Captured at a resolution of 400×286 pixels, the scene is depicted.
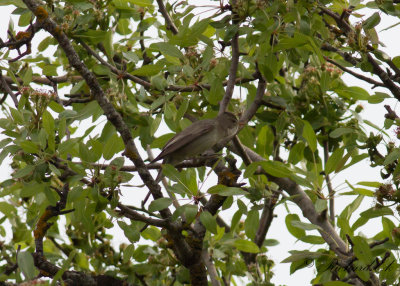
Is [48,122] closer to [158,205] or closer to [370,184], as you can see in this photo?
[158,205]

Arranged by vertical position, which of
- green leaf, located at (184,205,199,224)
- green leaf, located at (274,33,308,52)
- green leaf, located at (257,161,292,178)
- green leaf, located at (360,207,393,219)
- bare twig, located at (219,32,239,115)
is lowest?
green leaf, located at (360,207,393,219)

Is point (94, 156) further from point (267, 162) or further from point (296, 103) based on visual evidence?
point (296, 103)

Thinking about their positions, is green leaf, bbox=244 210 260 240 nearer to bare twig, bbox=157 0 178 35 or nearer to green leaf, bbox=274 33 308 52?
green leaf, bbox=274 33 308 52

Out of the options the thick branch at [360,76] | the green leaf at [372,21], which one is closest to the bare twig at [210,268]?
the thick branch at [360,76]

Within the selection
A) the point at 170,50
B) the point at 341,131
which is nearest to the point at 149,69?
the point at 170,50

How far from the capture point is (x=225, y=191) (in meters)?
4.00

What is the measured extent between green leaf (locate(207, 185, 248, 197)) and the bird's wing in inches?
61.4

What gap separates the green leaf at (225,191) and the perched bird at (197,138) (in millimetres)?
1201

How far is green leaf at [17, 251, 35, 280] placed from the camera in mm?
3490

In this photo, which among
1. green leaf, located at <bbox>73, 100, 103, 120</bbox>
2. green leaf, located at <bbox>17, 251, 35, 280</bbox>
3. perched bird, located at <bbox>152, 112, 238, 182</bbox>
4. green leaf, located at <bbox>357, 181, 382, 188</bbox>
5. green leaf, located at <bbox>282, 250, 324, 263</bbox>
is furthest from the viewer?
perched bird, located at <bbox>152, 112, 238, 182</bbox>

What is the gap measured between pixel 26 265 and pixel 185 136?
246cm

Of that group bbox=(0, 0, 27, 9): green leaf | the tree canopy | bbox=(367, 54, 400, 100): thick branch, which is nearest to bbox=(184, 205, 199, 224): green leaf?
the tree canopy

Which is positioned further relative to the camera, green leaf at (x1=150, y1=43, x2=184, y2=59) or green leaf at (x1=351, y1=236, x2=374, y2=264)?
green leaf at (x1=150, y1=43, x2=184, y2=59)

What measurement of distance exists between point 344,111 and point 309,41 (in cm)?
172
